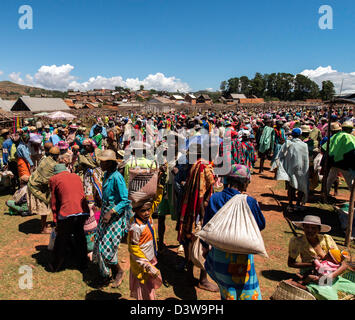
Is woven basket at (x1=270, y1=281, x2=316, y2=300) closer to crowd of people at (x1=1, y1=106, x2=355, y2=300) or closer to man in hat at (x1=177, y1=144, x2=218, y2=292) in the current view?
crowd of people at (x1=1, y1=106, x2=355, y2=300)

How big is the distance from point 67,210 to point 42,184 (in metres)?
1.56

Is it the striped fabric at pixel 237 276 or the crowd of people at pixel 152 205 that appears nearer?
the striped fabric at pixel 237 276

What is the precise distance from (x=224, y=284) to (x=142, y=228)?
979 mm

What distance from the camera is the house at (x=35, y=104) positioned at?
44719 mm

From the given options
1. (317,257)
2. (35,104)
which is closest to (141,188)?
(317,257)

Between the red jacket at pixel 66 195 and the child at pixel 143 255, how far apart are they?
1.40 metres

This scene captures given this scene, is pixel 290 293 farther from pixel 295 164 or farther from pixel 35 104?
pixel 35 104

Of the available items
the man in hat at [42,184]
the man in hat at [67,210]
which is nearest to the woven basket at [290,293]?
the man in hat at [67,210]

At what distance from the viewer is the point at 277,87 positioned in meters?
99.7

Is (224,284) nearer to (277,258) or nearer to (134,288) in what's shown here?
(134,288)

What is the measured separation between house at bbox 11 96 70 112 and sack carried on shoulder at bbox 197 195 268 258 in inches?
1778

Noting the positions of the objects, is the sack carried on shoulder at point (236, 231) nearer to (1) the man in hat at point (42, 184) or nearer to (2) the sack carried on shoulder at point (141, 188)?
(2) the sack carried on shoulder at point (141, 188)

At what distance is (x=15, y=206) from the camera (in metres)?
6.32
